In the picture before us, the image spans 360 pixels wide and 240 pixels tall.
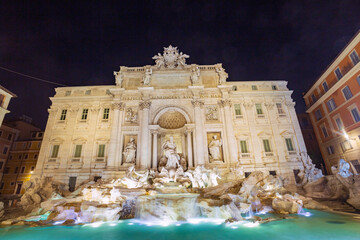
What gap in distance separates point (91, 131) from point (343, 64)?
30976mm

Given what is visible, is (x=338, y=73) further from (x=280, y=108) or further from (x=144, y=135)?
(x=144, y=135)

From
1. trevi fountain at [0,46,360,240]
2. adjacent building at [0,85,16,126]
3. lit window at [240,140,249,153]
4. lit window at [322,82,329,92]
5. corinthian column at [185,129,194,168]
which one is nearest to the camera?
trevi fountain at [0,46,360,240]

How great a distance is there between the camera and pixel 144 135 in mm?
19156

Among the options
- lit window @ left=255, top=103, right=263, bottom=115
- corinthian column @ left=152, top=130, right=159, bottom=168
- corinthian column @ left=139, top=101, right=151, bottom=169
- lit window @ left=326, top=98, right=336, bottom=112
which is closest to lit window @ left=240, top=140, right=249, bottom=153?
lit window @ left=255, top=103, right=263, bottom=115

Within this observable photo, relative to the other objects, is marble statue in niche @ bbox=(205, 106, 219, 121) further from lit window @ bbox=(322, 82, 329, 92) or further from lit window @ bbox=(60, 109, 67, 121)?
lit window @ bbox=(60, 109, 67, 121)

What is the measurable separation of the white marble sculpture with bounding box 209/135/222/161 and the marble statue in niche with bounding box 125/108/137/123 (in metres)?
9.19

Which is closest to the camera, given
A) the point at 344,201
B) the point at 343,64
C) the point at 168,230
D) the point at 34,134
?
the point at 168,230

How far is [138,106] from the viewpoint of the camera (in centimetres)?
2097

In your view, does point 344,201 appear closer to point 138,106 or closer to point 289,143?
point 289,143

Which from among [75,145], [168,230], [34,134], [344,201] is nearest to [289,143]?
[344,201]

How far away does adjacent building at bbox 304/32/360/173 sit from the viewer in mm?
19375

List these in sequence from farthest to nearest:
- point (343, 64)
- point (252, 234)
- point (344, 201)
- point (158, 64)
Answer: point (158, 64) < point (343, 64) < point (344, 201) < point (252, 234)

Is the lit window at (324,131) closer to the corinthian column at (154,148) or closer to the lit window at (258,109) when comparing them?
the lit window at (258,109)

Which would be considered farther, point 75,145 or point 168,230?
point 75,145
